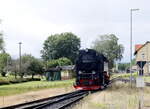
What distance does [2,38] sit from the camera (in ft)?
192

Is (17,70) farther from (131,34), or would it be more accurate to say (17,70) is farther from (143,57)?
(131,34)

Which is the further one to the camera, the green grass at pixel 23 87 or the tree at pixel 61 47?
the tree at pixel 61 47

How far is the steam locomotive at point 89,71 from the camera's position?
3403 centimetres

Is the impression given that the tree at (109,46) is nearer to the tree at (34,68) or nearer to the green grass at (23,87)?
the tree at (34,68)

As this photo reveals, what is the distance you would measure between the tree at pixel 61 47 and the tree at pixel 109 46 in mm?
16121

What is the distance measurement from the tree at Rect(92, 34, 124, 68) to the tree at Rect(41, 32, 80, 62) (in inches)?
635

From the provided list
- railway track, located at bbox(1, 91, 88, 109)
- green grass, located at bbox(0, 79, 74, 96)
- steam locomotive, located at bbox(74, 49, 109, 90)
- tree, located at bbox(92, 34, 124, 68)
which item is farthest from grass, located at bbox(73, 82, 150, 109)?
tree, located at bbox(92, 34, 124, 68)

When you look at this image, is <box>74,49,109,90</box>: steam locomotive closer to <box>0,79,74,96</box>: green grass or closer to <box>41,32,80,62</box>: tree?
<box>0,79,74,96</box>: green grass

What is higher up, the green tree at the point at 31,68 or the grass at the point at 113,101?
the green tree at the point at 31,68

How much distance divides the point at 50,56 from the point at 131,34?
3949 inches

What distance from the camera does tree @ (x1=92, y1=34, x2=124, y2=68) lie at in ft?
411

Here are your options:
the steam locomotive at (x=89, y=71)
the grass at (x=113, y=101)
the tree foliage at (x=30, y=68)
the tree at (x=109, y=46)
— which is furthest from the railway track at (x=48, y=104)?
the tree at (x=109, y=46)

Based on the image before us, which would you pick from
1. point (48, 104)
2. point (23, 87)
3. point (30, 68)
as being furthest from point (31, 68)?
point (48, 104)

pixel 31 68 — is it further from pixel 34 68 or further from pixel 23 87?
pixel 23 87
